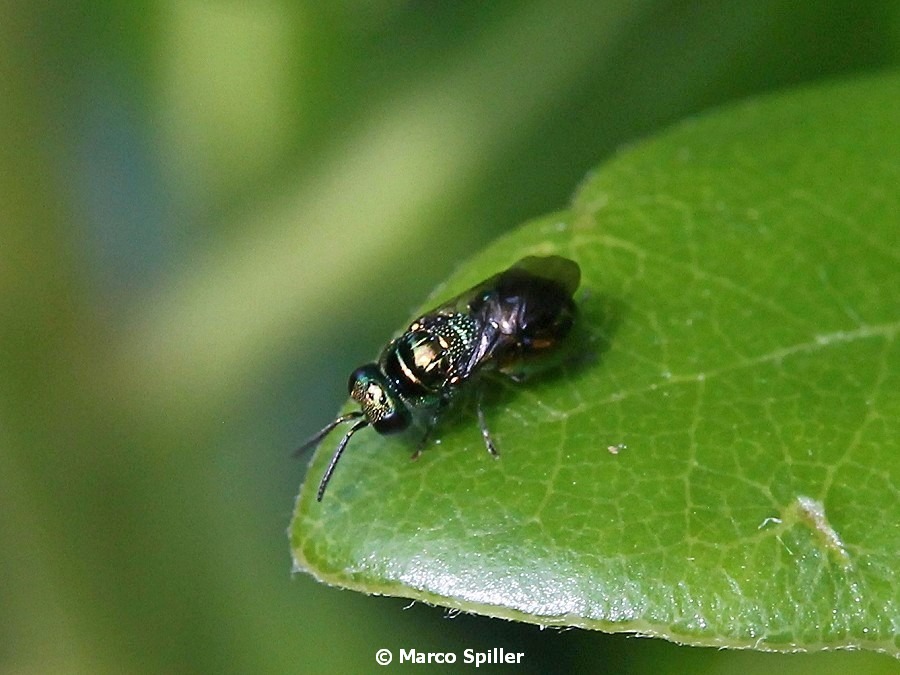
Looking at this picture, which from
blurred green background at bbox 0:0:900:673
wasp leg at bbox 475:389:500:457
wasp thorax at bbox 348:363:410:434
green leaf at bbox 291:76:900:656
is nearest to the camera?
green leaf at bbox 291:76:900:656

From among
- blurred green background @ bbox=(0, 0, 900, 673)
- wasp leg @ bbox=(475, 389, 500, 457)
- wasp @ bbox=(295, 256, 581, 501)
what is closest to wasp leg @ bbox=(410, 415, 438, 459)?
wasp @ bbox=(295, 256, 581, 501)

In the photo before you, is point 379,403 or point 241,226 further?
point 241,226

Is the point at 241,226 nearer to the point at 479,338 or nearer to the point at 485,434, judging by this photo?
the point at 479,338

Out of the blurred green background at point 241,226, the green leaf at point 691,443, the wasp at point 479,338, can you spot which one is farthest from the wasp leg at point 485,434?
the blurred green background at point 241,226

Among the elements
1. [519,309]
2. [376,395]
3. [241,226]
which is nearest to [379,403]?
[376,395]

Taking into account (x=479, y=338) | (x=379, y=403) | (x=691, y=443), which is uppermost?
(x=379, y=403)

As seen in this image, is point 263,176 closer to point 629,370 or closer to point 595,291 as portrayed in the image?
point 595,291

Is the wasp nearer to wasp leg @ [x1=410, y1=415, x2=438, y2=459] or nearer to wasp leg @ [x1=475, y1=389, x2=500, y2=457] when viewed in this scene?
wasp leg @ [x1=410, y1=415, x2=438, y2=459]
